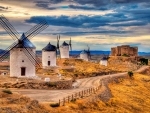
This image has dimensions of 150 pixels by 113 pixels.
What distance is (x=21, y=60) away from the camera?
163 feet

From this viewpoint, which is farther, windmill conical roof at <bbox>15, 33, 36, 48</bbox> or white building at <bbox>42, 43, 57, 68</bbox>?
white building at <bbox>42, 43, 57, 68</bbox>

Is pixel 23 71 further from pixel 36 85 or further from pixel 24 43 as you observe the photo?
pixel 36 85

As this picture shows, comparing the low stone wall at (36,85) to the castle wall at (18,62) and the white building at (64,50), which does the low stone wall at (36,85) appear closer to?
the castle wall at (18,62)

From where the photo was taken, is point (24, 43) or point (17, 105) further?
point (24, 43)

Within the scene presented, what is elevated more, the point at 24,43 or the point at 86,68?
the point at 24,43

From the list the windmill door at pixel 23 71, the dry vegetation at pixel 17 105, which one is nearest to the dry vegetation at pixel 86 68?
the windmill door at pixel 23 71

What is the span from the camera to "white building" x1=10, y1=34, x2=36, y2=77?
49.3 m

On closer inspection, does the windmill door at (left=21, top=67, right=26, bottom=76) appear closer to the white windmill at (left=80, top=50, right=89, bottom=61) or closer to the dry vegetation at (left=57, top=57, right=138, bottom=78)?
the dry vegetation at (left=57, top=57, right=138, bottom=78)

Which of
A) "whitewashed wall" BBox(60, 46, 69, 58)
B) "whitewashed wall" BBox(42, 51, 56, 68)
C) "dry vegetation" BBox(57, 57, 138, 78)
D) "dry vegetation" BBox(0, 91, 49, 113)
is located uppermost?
"whitewashed wall" BBox(60, 46, 69, 58)

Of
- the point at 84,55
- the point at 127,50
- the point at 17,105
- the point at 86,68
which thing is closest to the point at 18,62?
the point at 17,105

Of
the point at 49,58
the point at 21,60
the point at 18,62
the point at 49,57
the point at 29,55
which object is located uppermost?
the point at 29,55

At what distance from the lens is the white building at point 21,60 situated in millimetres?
49312

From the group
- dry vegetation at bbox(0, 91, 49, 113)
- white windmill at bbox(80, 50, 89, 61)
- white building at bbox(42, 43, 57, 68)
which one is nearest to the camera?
dry vegetation at bbox(0, 91, 49, 113)

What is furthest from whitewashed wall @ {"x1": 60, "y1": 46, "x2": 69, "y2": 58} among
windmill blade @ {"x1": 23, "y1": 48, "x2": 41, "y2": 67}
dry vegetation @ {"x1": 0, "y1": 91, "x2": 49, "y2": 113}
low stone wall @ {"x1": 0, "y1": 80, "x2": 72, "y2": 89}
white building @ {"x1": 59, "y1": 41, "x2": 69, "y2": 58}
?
dry vegetation @ {"x1": 0, "y1": 91, "x2": 49, "y2": 113}
